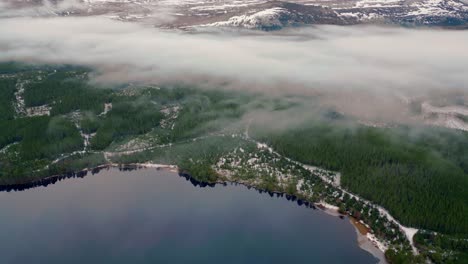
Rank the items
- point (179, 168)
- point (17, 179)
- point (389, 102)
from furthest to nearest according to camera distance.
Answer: point (389, 102), point (179, 168), point (17, 179)

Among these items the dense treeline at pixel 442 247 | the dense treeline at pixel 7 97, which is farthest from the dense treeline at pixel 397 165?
the dense treeline at pixel 7 97

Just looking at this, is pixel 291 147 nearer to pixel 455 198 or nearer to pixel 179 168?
pixel 179 168

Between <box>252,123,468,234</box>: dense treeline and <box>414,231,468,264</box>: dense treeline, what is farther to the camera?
<box>252,123,468,234</box>: dense treeline

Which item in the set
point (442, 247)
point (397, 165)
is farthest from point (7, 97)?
point (442, 247)

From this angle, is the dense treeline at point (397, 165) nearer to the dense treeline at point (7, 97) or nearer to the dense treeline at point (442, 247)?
the dense treeline at point (442, 247)

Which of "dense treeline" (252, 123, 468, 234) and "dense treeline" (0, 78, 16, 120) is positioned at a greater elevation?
"dense treeline" (0, 78, 16, 120)

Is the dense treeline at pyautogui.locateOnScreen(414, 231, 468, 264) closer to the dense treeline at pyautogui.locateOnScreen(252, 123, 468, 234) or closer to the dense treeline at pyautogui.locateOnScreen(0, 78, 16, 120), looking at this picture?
the dense treeline at pyautogui.locateOnScreen(252, 123, 468, 234)

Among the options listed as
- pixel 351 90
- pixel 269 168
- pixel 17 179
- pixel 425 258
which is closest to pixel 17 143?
pixel 17 179

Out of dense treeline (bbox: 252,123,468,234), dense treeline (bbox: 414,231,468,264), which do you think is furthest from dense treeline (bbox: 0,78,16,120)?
dense treeline (bbox: 414,231,468,264)

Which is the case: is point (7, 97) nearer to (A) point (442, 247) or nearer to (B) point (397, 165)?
(B) point (397, 165)
